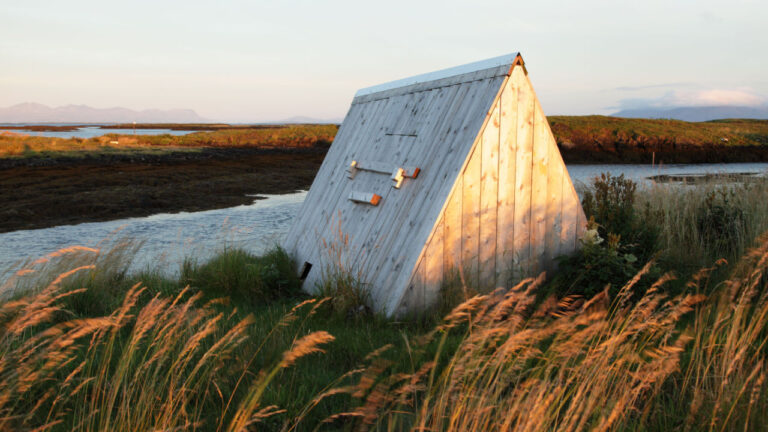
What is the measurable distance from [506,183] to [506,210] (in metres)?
0.29

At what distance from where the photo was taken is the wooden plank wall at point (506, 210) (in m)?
5.30

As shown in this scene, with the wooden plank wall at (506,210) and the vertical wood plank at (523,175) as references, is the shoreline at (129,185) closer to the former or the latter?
the wooden plank wall at (506,210)

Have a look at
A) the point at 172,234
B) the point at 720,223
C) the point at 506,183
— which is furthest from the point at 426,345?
the point at 172,234

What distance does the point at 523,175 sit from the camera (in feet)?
19.0

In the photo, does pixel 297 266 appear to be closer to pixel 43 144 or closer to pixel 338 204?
pixel 338 204

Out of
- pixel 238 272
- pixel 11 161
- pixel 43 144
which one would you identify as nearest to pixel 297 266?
pixel 238 272

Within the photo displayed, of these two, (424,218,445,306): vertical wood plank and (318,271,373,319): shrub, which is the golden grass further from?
(424,218,445,306): vertical wood plank

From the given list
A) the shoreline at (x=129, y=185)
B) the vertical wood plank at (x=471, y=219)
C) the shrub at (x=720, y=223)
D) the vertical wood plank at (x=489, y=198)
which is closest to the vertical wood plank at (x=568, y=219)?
the vertical wood plank at (x=489, y=198)

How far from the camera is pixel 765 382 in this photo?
11.5 ft

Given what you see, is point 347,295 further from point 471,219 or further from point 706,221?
point 706,221

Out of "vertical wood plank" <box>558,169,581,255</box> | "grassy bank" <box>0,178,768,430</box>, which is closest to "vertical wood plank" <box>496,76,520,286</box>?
"grassy bank" <box>0,178,768,430</box>

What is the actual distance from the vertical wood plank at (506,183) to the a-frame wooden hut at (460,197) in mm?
11

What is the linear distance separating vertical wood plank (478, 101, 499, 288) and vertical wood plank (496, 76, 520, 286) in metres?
0.06

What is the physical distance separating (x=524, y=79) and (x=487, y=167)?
1039 mm
